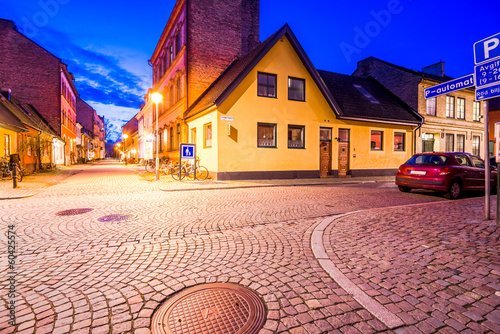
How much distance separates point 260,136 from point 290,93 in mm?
3499

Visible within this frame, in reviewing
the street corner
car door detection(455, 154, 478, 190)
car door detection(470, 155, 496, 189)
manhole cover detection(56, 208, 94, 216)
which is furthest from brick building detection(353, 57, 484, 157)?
manhole cover detection(56, 208, 94, 216)

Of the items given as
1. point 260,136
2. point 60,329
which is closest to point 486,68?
point 60,329

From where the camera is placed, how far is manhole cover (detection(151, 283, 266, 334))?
223 centimetres

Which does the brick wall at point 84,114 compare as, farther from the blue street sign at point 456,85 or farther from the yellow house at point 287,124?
the blue street sign at point 456,85

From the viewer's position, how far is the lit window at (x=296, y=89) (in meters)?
16.6

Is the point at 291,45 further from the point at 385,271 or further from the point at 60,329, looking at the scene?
the point at 60,329

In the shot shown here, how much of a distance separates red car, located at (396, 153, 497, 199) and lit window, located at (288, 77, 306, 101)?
8.30 m

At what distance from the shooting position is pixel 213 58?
20.6 metres

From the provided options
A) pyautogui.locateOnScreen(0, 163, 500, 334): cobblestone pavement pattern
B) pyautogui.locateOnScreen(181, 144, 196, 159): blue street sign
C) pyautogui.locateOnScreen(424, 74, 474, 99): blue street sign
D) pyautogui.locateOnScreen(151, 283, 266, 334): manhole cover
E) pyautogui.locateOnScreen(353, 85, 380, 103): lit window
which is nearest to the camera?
pyautogui.locateOnScreen(151, 283, 266, 334): manhole cover

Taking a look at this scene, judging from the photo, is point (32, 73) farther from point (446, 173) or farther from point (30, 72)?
point (446, 173)

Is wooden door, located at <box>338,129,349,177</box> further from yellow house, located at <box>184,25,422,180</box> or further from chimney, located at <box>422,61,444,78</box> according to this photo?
chimney, located at <box>422,61,444,78</box>

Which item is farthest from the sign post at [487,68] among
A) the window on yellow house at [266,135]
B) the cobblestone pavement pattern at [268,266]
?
the window on yellow house at [266,135]

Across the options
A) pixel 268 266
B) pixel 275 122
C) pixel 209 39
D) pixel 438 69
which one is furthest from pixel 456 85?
pixel 438 69

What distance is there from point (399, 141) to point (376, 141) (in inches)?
95.9
